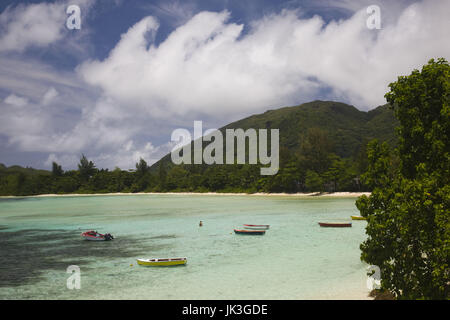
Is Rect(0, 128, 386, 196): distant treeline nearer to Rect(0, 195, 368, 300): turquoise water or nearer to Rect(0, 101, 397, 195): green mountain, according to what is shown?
Rect(0, 101, 397, 195): green mountain

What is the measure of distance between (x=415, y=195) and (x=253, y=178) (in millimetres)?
133109

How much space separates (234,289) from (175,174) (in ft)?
571

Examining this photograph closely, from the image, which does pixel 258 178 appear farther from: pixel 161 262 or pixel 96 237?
pixel 161 262

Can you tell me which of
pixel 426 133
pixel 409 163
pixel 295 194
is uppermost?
pixel 426 133

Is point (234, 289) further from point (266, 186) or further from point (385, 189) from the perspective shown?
point (266, 186)

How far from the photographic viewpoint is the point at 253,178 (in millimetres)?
146000

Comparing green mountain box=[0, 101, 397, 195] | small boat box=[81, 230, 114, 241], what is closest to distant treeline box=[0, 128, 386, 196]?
green mountain box=[0, 101, 397, 195]

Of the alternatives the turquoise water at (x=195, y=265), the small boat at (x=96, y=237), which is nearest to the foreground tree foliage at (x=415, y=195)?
the turquoise water at (x=195, y=265)

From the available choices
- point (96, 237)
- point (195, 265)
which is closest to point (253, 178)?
point (96, 237)

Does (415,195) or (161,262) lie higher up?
(415,195)

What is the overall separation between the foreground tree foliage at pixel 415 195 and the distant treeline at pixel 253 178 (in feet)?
309

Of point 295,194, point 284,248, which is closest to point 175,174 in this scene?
point 295,194

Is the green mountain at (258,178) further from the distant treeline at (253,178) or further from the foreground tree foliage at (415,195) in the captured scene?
the foreground tree foliage at (415,195)
